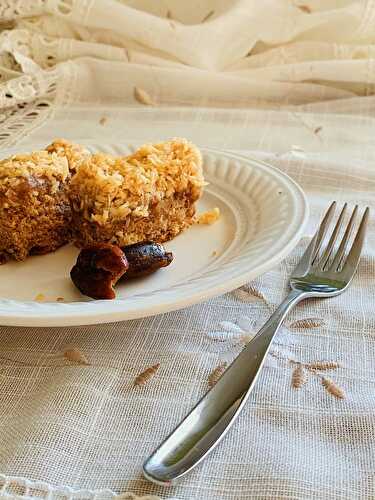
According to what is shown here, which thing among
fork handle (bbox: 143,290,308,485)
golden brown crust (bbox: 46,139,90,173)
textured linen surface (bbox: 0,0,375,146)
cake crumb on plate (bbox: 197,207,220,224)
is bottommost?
textured linen surface (bbox: 0,0,375,146)

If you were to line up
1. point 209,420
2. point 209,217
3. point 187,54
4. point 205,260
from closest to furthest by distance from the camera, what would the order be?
point 209,420, point 205,260, point 209,217, point 187,54

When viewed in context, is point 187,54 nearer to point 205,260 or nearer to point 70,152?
point 70,152

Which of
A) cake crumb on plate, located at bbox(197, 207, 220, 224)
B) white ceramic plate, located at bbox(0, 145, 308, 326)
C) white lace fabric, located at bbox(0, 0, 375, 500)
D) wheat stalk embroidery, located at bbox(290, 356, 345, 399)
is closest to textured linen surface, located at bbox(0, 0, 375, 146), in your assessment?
white lace fabric, located at bbox(0, 0, 375, 500)

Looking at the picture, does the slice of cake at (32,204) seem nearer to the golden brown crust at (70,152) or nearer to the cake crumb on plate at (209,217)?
the golden brown crust at (70,152)

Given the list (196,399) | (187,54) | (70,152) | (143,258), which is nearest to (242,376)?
(196,399)

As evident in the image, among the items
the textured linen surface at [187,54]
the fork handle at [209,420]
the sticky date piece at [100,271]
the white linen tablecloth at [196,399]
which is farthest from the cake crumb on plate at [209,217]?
the textured linen surface at [187,54]

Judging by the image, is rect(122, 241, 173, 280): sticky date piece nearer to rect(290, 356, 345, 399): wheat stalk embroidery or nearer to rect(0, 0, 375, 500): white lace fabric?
rect(0, 0, 375, 500): white lace fabric
